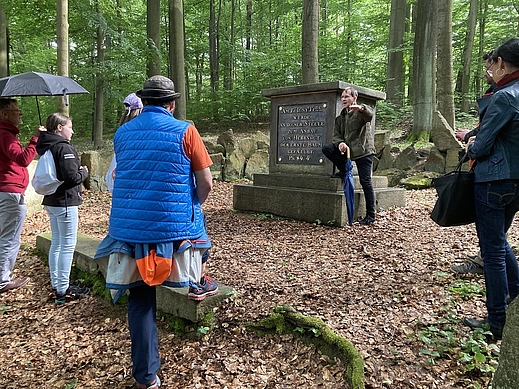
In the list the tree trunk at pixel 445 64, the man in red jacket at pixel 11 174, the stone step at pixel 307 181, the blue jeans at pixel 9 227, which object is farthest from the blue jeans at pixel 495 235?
the tree trunk at pixel 445 64

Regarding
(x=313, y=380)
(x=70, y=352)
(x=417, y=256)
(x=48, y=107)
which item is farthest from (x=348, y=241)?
(x=48, y=107)

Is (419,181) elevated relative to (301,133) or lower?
lower

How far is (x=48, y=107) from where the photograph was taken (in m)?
19.9

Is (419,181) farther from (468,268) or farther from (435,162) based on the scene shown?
(468,268)

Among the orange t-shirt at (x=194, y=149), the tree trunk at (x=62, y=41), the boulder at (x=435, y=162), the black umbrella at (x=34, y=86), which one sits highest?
the tree trunk at (x=62, y=41)

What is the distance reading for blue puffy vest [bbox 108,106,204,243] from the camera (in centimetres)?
221

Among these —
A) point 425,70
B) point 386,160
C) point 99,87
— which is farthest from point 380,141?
point 99,87

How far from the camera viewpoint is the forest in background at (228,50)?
12.1 metres

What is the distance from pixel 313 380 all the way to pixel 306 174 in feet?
14.4

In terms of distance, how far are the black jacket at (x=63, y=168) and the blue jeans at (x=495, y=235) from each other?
3.42 meters

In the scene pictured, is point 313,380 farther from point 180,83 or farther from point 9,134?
point 180,83

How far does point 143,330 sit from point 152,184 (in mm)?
901

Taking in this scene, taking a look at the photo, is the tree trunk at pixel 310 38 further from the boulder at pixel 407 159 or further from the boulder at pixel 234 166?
the boulder at pixel 407 159

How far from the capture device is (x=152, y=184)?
7.27ft
